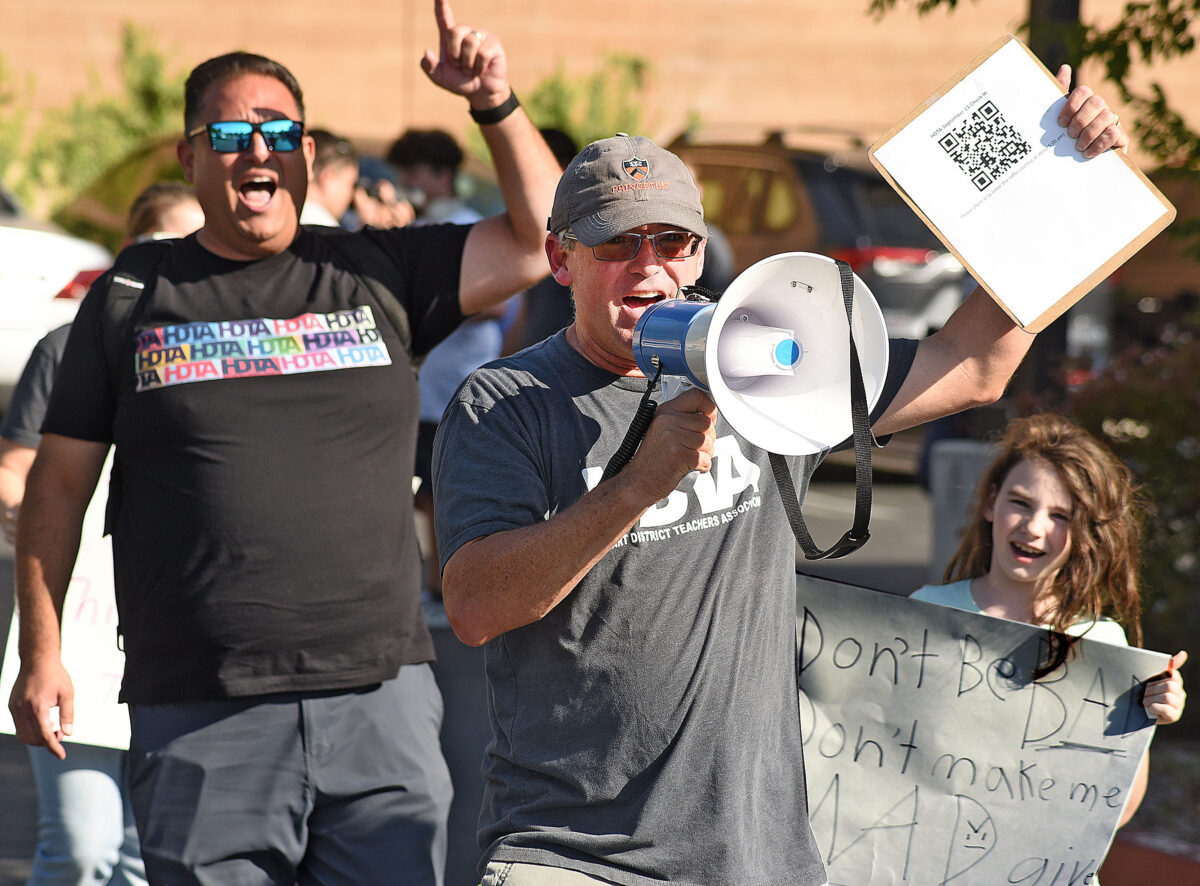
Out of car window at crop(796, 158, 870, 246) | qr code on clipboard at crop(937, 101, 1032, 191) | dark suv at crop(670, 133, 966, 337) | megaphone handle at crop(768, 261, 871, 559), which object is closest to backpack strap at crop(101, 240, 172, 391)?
megaphone handle at crop(768, 261, 871, 559)

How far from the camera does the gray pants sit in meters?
2.87

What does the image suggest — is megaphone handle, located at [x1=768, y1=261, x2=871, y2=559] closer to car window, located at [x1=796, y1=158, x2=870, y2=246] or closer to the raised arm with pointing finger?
the raised arm with pointing finger

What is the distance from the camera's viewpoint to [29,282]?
9.23 m

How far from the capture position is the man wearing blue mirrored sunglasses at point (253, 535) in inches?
114

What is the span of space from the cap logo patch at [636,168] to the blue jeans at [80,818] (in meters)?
2.01

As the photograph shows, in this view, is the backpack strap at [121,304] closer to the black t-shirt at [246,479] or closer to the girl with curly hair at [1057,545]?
the black t-shirt at [246,479]

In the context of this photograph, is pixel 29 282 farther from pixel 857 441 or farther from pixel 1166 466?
pixel 857 441

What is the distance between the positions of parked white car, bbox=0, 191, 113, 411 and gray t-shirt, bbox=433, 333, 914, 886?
740cm

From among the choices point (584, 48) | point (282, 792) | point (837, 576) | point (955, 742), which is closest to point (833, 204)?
point (837, 576)

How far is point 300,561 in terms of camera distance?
292 cm

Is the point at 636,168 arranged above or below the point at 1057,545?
above

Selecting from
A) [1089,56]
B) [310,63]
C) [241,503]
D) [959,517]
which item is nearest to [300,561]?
[241,503]

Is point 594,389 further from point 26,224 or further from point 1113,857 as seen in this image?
point 26,224

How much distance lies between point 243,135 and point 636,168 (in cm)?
109
